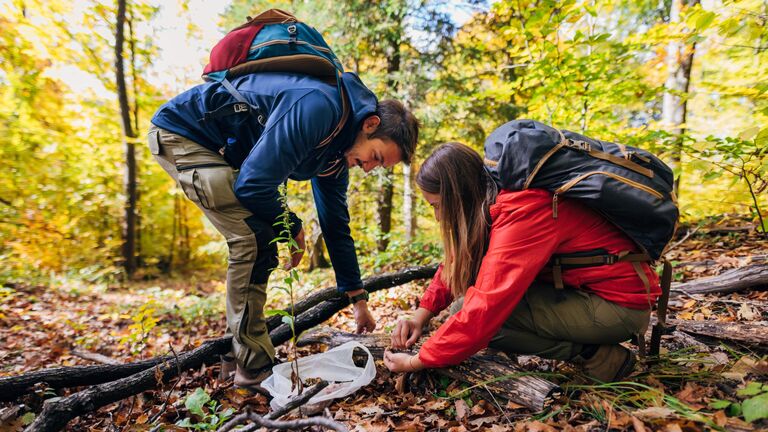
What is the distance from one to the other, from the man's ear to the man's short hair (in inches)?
0.8

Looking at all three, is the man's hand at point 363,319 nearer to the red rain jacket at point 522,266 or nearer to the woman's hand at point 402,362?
the woman's hand at point 402,362

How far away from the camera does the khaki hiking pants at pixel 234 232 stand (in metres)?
2.32

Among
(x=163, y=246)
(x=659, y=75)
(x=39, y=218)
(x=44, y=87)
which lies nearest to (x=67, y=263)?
(x=39, y=218)

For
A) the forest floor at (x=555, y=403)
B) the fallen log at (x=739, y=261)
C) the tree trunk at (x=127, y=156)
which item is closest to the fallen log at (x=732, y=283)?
the forest floor at (x=555, y=403)

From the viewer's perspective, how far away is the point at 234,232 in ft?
7.66

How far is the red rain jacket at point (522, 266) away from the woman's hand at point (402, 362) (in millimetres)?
80

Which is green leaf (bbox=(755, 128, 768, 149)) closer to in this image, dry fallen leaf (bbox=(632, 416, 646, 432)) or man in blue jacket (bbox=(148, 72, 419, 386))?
dry fallen leaf (bbox=(632, 416, 646, 432))

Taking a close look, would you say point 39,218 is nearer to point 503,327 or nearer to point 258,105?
point 258,105

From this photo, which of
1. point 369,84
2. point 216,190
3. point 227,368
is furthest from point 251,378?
point 369,84

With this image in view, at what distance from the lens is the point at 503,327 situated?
2.22 m

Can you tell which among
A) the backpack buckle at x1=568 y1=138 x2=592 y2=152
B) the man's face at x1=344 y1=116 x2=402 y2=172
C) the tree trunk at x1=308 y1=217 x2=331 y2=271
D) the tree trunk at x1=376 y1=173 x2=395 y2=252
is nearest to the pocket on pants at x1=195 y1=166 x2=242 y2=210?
the man's face at x1=344 y1=116 x2=402 y2=172

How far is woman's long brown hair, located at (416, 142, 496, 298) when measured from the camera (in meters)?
2.04

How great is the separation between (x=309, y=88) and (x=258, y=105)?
0.34 meters

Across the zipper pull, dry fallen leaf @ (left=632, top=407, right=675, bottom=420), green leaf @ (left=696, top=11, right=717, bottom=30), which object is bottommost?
dry fallen leaf @ (left=632, top=407, right=675, bottom=420)
